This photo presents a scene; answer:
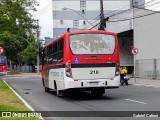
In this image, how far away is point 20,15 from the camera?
35.1 meters

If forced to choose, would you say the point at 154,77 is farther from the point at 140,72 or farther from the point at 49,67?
the point at 49,67

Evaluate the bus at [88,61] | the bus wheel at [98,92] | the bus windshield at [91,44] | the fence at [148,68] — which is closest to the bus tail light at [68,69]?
the bus at [88,61]

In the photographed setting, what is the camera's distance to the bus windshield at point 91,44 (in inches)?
737

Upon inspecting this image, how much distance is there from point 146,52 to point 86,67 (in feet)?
78.9

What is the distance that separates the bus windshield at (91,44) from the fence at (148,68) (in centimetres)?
1995

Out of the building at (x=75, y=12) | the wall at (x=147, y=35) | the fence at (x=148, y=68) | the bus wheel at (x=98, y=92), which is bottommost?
the bus wheel at (x=98, y=92)

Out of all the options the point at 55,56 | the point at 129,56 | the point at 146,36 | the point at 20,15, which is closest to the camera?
the point at 55,56

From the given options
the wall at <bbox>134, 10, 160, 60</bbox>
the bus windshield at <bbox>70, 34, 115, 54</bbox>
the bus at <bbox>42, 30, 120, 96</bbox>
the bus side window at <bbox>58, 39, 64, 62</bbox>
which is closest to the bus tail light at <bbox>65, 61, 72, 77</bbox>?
the bus at <bbox>42, 30, 120, 96</bbox>

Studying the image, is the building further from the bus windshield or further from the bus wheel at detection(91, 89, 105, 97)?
the bus windshield

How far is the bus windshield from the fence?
1995cm

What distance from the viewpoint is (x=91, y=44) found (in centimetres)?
1884

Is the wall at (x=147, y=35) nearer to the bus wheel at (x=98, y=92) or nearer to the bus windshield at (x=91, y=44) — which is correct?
the bus wheel at (x=98, y=92)

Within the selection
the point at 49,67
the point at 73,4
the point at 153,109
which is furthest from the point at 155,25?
the point at 73,4

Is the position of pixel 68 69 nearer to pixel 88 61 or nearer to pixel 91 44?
pixel 88 61
